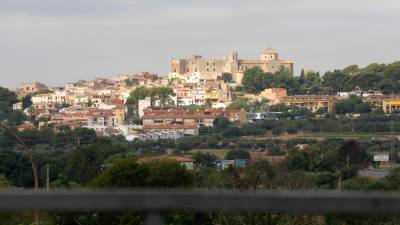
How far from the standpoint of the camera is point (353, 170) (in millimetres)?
25750

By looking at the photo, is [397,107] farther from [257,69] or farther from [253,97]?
[257,69]

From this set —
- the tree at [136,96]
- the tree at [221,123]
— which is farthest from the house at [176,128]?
the tree at [136,96]

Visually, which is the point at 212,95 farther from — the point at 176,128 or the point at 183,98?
the point at 176,128

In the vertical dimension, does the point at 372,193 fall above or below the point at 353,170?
above

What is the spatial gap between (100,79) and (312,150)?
65796 millimetres

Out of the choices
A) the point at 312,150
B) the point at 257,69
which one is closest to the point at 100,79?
the point at 257,69

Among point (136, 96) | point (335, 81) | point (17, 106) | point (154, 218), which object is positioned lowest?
point (17, 106)

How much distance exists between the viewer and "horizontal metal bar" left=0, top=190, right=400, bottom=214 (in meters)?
1.85

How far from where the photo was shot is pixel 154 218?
1.91 m

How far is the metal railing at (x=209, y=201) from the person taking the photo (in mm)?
1852

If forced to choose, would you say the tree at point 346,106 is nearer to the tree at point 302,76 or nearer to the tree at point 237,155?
the tree at point 302,76

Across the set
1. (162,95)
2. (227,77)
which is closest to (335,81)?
(162,95)

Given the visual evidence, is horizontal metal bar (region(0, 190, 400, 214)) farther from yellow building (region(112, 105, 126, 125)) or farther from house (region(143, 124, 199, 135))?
yellow building (region(112, 105, 126, 125))

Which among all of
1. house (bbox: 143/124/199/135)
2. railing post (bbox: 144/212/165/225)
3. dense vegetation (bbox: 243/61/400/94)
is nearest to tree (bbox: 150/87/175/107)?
dense vegetation (bbox: 243/61/400/94)
